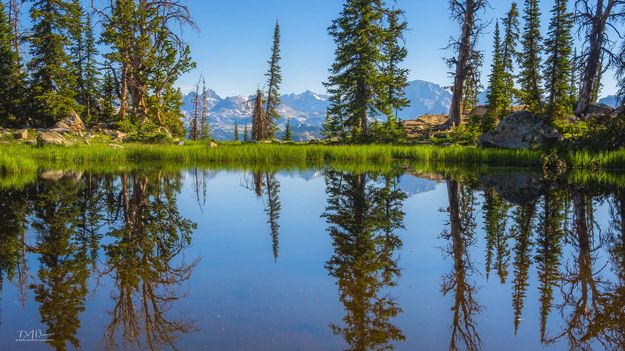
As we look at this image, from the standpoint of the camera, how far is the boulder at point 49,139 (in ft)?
72.7

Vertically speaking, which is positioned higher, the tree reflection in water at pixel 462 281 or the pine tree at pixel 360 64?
the pine tree at pixel 360 64

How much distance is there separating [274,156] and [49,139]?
39.9ft

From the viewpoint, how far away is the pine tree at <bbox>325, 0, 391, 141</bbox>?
2992cm

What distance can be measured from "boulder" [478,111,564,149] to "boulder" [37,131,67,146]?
23.0 m

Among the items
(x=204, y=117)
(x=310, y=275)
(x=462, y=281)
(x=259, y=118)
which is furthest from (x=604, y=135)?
(x=204, y=117)

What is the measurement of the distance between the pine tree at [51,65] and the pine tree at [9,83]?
1635 mm

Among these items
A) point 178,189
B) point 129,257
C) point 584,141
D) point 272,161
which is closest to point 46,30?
point 272,161

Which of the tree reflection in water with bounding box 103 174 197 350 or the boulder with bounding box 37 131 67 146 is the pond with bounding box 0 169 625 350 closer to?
the tree reflection in water with bounding box 103 174 197 350

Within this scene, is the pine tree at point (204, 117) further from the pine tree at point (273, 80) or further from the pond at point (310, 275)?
the pond at point (310, 275)

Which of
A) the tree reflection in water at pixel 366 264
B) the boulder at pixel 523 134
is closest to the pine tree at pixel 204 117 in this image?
the boulder at pixel 523 134

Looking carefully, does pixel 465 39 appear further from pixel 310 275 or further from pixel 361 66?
pixel 310 275

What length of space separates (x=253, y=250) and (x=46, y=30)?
32590 millimetres

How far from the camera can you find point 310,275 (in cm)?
454

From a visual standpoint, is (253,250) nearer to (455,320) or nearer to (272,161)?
(455,320)
